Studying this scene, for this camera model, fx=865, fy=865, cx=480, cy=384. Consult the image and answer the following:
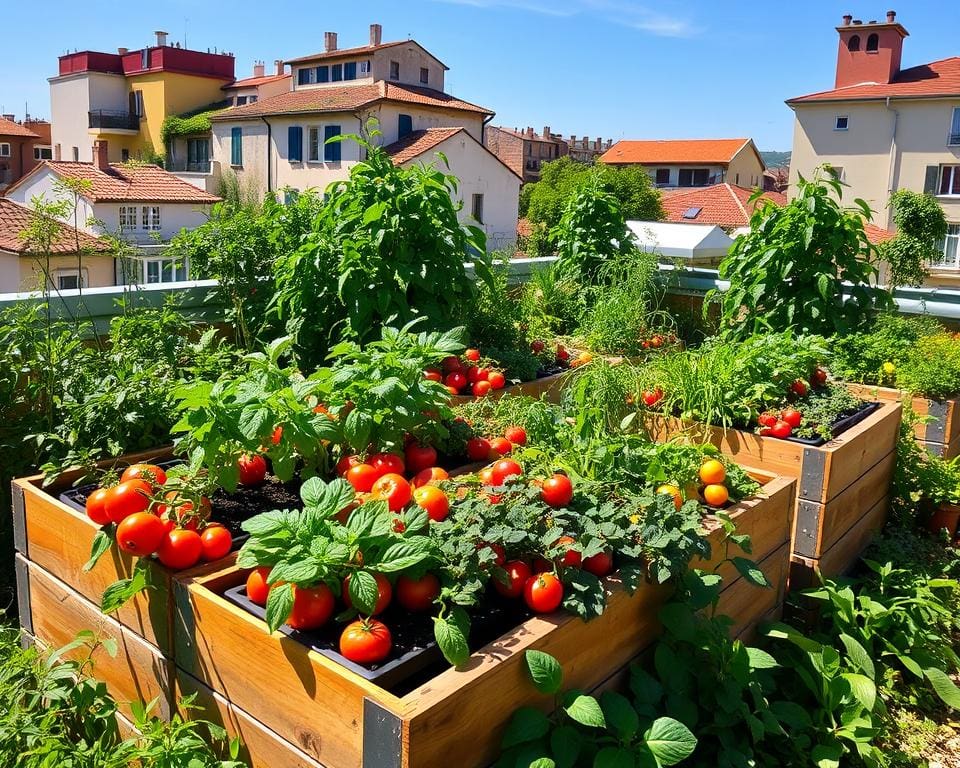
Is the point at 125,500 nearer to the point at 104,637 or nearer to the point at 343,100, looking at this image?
the point at 104,637

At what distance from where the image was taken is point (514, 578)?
6.84 ft

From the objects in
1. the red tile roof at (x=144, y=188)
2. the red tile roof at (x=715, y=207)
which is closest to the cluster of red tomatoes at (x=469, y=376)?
the red tile roof at (x=144, y=188)

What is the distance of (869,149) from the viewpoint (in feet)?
102

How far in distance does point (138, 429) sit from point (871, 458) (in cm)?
309

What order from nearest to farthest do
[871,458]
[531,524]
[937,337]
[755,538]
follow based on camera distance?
[531,524] < [755,538] < [871,458] < [937,337]

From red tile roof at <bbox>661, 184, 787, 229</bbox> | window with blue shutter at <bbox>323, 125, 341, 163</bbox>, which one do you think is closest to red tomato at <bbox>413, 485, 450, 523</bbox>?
window with blue shutter at <bbox>323, 125, 341, 163</bbox>

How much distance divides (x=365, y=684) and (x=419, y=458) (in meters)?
1.05

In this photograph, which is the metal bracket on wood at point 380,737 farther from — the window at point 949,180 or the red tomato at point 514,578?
the window at point 949,180

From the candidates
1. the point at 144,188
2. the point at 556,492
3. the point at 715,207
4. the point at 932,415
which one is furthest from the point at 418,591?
the point at 715,207

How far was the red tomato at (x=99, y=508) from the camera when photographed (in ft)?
7.62

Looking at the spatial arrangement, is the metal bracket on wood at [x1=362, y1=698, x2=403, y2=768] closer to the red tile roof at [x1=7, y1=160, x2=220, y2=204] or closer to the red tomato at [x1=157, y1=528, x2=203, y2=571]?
the red tomato at [x1=157, y1=528, x2=203, y2=571]

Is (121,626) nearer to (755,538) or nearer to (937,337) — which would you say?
(755,538)

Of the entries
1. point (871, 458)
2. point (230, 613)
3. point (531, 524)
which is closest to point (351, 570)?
point (230, 613)

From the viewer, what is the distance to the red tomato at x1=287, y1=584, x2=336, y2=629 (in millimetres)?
1936
